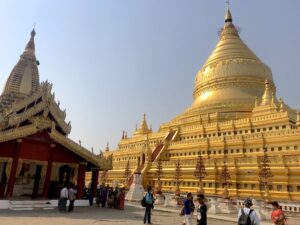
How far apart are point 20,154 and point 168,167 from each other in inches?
825

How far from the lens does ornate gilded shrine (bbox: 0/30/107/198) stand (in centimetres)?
1549

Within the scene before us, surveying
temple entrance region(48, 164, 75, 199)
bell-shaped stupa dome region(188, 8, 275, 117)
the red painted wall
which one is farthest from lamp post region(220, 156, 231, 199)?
the red painted wall

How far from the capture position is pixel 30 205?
1489 centimetres

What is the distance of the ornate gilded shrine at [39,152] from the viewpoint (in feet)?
50.8

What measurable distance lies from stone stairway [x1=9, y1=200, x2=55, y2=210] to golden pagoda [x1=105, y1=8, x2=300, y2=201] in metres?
16.3

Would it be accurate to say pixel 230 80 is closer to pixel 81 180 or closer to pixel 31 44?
pixel 31 44

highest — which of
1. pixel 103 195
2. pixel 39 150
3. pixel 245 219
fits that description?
pixel 39 150

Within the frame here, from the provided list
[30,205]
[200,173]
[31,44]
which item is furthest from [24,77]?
[200,173]

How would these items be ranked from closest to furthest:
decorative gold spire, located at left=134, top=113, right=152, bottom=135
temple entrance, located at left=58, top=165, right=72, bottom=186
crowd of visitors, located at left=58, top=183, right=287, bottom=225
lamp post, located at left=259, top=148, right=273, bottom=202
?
crowd of visitors, located at left=58, top=183, right=287, bottom=225, temple entrance, located at left=58, top=165, right=72, bottom=186, lamp post, located at left=259, top=148, right=273, bottom=202, decorative gold spire, located at left=134, top=113, right=152, bottom=135

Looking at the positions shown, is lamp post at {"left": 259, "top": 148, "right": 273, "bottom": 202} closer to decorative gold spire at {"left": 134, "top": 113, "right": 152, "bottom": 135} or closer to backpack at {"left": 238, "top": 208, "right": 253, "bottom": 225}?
backpack at {"left": 238, "top": 208, "right": 253, "bottom": 225}

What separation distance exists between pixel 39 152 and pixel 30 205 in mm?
3001

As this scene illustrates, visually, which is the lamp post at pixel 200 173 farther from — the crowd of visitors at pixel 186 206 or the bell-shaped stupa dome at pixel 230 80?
the crowd of visitors at pixel 186 206

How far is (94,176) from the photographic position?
63.4ft

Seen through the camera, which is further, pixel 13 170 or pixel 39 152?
pixel 39 152
